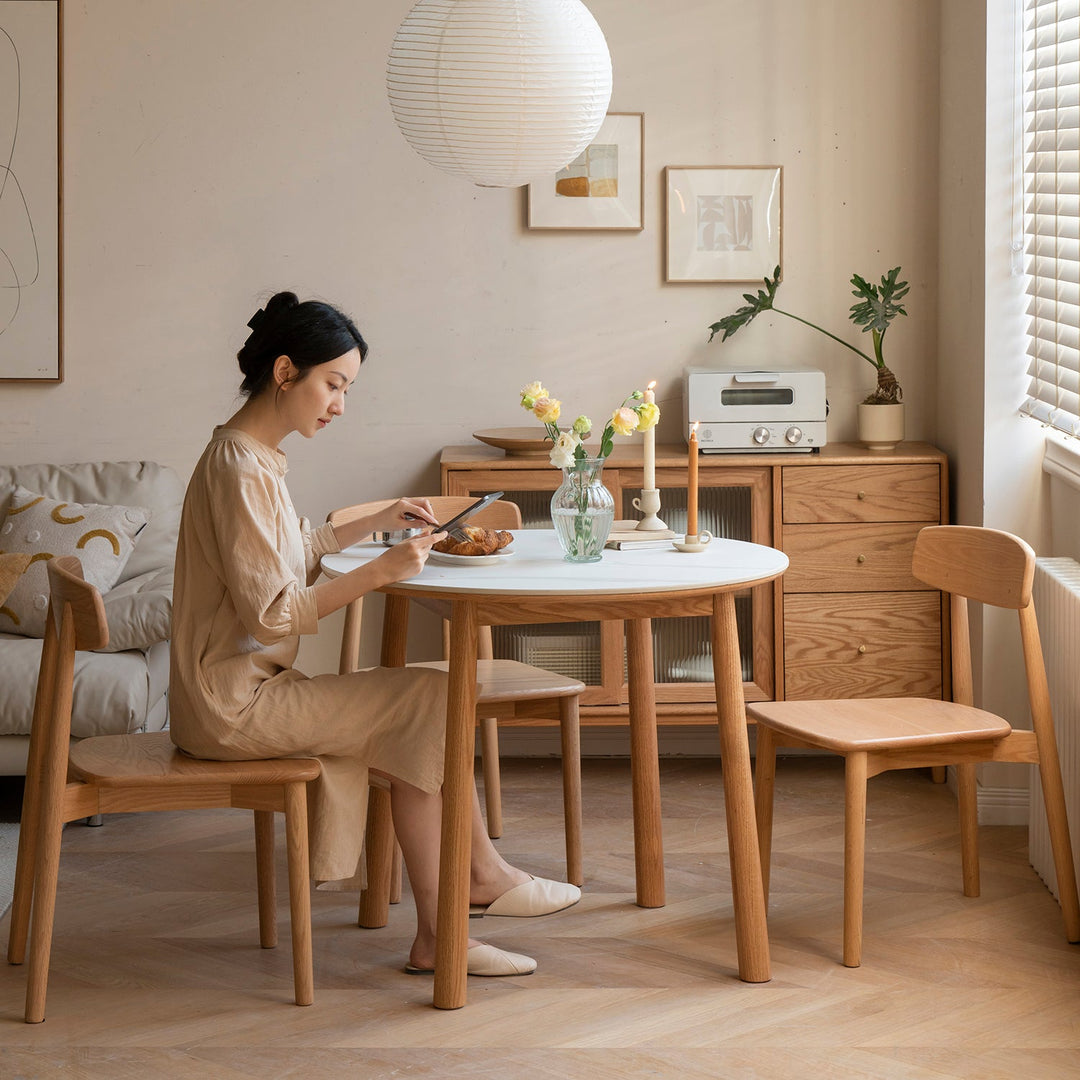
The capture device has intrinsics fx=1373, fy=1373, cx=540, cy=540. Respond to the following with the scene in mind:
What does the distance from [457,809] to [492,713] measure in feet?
1.50

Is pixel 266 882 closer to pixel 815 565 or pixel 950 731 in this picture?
pixel 950 731

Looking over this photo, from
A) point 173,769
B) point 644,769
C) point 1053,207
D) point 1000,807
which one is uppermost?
point 1053,207

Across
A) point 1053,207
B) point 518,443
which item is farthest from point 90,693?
point 1053,207

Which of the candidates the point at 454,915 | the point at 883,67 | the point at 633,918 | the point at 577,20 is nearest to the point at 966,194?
the point at 883,67

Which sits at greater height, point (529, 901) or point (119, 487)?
point (119, 487)

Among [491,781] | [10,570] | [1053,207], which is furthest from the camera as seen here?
[10,570]

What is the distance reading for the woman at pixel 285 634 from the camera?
2.26 metres

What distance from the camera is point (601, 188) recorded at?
3.88 meters

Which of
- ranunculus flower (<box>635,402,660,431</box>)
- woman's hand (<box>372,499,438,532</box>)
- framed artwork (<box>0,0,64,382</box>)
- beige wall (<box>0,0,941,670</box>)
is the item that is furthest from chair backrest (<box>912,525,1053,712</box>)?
framed artwork (<box>0,0,64,382</box>)

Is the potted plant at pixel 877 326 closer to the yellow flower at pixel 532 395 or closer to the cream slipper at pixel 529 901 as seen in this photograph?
the yellow flower at pixel 532 395

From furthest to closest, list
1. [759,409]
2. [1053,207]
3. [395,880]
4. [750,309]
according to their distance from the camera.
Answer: [750,309] < [759,409] < [1053,207] < [395,880]

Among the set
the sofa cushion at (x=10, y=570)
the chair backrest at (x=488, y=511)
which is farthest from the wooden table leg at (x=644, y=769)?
the sofa cushion at (x=10, y=570)

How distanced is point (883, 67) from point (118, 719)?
8.79 ft

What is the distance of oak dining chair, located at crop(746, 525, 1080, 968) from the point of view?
8.09 ft
